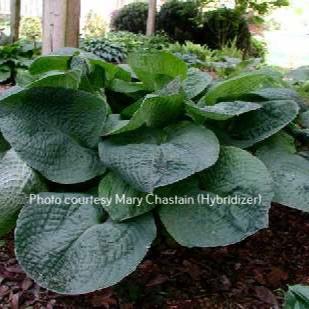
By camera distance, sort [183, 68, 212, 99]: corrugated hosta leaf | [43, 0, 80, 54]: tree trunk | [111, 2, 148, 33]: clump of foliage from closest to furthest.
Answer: [183, 68, 212, 99]: corrugated hosta leaf → [43, 0, 80, 54]: tree trunk → [111, 2, 148, 33]: clump of foliage

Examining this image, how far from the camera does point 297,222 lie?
1929 mm

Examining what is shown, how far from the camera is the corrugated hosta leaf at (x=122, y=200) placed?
A: 1331mm

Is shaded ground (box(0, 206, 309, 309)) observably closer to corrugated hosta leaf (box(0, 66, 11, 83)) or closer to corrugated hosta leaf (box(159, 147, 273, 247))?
corrugated hosta leaf (box(159, 147, 273, 247))

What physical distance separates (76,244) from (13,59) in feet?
15.4

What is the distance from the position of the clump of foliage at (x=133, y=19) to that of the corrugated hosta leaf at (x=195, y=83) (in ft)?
33.6

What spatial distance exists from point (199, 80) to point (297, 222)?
69 cm

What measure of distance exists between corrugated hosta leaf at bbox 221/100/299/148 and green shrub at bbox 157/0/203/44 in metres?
9.25

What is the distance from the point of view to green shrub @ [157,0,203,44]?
1065 cm

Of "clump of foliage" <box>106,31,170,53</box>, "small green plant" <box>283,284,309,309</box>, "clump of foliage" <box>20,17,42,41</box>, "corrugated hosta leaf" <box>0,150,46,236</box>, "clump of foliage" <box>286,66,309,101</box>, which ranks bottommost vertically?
"clump of foliage" <box>20,17,42,41</box>

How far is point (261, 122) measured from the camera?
1612 millimetres

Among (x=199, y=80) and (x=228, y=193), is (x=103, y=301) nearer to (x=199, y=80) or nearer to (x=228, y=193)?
(x=228, y=193)

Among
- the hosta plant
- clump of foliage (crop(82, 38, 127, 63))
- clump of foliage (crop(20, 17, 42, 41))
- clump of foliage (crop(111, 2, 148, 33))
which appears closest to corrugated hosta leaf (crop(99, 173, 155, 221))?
the hosta plant

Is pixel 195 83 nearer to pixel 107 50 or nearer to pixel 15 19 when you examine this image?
pixel 15 19

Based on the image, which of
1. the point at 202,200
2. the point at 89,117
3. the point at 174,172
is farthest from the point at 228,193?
the point at 89,117
